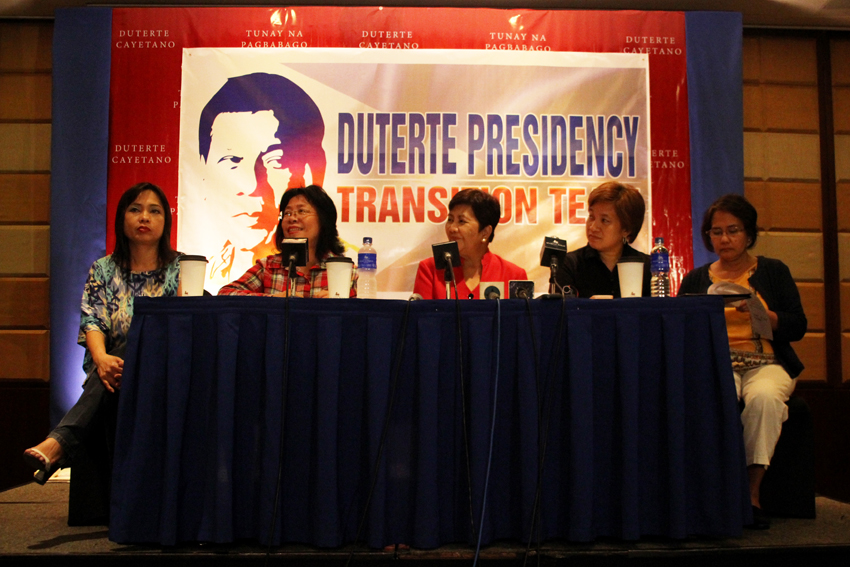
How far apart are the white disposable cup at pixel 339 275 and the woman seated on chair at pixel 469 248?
0.78 metres

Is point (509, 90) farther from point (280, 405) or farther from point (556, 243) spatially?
point (280, 405)

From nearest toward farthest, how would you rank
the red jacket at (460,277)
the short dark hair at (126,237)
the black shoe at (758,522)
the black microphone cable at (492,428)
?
the black microphone cable at (492,428) → the black shoe at (758,522) → the short dark hair at (126,237) → the red jacket at (460,277)

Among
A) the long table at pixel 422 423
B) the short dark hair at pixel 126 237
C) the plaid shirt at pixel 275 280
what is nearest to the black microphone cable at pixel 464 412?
the long table at pixel 422 423

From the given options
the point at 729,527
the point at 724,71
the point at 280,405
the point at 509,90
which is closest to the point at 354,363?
the point at 280,405

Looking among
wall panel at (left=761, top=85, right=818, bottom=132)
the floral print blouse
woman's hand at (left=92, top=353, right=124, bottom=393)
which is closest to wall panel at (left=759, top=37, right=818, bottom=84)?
wall panel at (left=761, top=85, right=818, bottom=132)

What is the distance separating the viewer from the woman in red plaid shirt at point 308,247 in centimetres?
238

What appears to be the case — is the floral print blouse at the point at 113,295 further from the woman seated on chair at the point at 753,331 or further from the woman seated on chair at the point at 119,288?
the woman seated on chair at the point at 753,331

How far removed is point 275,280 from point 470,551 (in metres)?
1.24

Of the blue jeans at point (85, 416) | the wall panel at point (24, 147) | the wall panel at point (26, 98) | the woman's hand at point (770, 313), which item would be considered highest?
the wall panel at point (26, 98)

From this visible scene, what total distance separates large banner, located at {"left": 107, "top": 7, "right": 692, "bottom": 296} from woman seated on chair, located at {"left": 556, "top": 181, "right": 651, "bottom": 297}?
794 mm

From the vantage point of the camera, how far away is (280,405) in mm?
1703

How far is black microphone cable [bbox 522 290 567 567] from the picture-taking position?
168 centimetres

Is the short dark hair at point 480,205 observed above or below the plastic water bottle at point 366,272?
above

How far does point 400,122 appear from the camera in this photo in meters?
3.40
